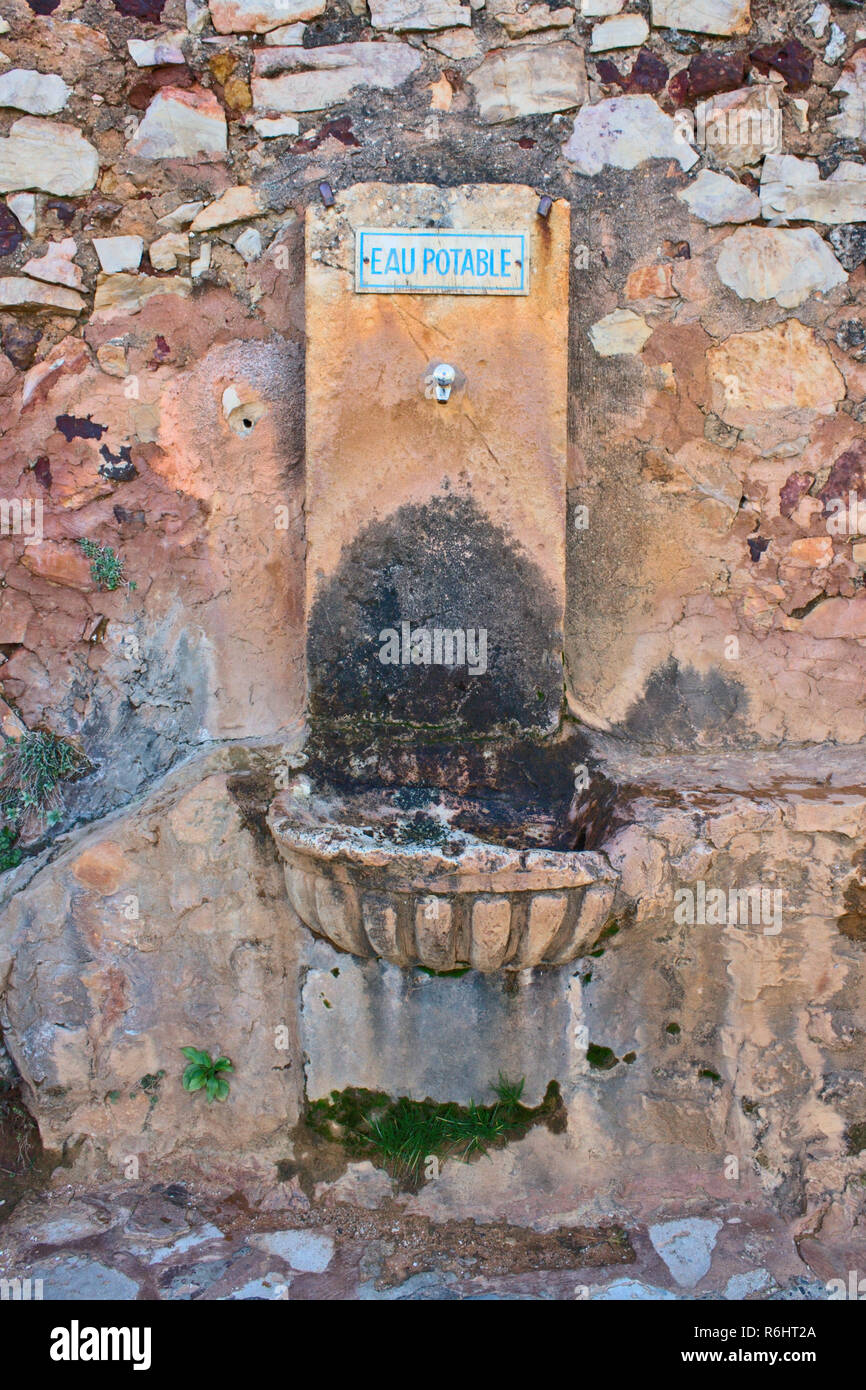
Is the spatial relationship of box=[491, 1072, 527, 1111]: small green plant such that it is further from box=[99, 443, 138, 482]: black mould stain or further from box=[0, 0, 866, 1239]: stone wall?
box=[99, 443, 138, 482]: black mould stain

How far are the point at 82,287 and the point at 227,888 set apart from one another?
182cm

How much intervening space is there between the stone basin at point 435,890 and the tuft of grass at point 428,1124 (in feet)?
1.34

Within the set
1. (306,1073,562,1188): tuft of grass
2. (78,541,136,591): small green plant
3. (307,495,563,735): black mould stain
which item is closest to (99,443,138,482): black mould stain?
(78,541,136,591): small green plant

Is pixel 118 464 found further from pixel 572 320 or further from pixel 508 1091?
pixel 508 1091

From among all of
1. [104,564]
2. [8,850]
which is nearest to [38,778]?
[8,850]

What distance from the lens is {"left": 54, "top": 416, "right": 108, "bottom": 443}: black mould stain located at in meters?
3.15

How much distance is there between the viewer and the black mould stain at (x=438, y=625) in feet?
9.39

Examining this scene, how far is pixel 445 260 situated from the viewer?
2814 mm

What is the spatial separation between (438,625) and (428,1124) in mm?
1347

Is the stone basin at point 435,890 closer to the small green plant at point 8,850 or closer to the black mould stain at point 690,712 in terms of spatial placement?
the black mould stain at point 690,712

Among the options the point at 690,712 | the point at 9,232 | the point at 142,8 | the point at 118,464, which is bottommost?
the point at 690,712

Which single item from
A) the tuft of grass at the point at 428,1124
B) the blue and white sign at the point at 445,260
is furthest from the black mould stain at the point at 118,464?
the tuft of grass at the point at 428,1124

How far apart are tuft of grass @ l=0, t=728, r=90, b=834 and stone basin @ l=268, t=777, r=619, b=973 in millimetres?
872

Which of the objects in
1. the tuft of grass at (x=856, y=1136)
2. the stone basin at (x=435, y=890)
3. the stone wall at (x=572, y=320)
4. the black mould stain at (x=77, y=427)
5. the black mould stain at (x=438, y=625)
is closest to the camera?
the stone basin at (x=435, y=890)
